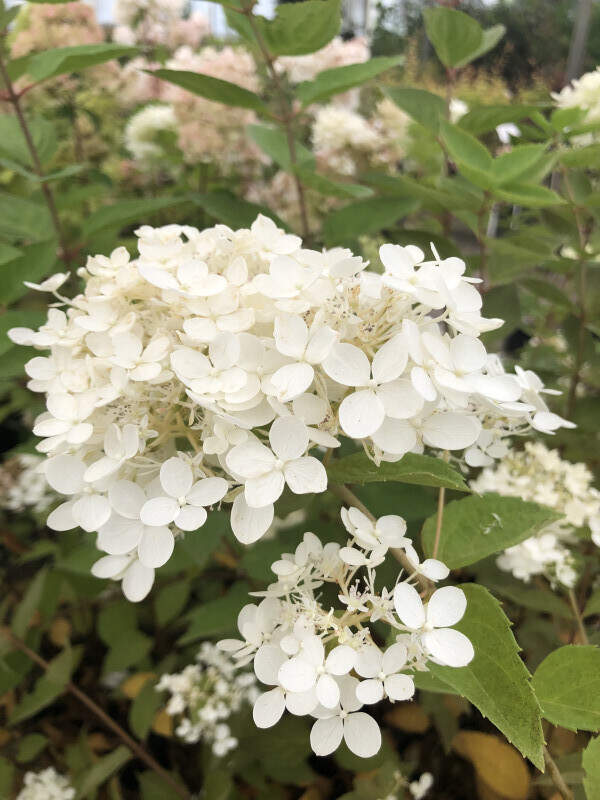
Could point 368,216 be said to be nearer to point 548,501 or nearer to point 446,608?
point 548,501

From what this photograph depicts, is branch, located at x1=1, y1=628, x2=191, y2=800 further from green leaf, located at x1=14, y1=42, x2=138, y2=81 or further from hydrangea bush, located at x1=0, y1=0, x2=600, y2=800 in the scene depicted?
green leaf, located at x1=14, y1=42, x2=138, y2=81

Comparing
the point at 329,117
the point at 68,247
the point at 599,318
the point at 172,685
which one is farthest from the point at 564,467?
the point at 329,117

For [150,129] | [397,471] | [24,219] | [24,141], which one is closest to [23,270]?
[24,219]

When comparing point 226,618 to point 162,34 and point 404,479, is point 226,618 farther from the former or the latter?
point 162,34

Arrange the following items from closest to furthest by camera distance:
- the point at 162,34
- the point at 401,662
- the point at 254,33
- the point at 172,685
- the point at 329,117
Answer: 1. the point at 401,662
2. the point at 254,33
3. the point at 172,685
4. the point at 329,117
5. the point at 162,34

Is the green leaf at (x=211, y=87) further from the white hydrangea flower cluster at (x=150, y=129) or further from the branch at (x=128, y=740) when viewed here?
the branch at (x=128, y=740)

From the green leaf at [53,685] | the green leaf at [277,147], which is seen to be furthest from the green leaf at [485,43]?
the green leaf at [53,685]
